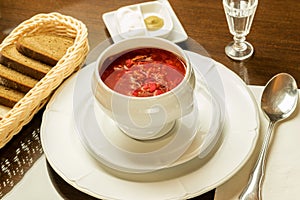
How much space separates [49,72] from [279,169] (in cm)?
42

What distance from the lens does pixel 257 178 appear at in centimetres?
86

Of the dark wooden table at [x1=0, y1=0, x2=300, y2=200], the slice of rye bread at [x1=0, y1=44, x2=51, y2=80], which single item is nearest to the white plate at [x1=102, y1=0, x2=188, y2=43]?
the dark wooden table at [x1=0, y1=0, x2=300, y2=200]

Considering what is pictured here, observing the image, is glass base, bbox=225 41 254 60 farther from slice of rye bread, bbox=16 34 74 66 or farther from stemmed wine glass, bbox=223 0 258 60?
slice of rye bread, bbox=16 34 74 66

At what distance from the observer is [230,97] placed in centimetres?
97

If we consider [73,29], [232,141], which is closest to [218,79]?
[232,141]

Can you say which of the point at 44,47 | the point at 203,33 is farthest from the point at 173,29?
the point at 44,47

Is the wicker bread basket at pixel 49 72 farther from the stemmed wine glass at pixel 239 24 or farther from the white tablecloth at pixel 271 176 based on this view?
the stemmed wine glass at pixel 239 24

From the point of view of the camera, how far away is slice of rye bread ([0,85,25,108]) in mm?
999

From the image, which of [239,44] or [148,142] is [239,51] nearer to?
[239,44]

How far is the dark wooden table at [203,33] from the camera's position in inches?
37.7

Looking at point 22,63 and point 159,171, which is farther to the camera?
point 22,63

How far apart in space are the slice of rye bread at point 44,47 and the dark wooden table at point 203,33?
0.09 m

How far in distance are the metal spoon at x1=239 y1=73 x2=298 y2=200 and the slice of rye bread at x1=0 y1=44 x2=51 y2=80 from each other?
41cm

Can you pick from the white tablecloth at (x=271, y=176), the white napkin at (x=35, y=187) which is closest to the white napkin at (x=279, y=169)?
the white tablecloth at (x=271, y=176)
